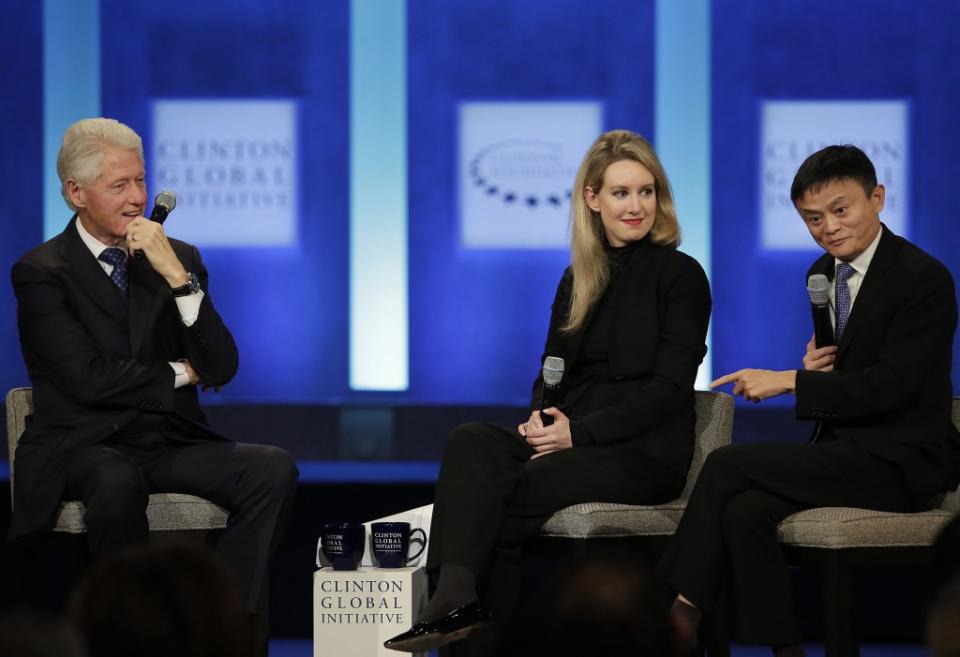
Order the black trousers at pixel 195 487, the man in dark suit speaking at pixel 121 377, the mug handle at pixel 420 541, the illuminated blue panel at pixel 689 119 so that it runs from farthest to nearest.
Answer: the illuminated blue panel at pixel 689 119 → the mug handle at pixel 420 541 → the man in dark suit speaking at pixel 121 377 → the black trousers at pixel 195 487

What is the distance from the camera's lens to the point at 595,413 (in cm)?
344

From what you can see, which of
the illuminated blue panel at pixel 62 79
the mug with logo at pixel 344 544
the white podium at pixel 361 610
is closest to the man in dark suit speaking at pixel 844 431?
the white podium at pixel 361 610

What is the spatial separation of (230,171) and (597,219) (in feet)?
7.90

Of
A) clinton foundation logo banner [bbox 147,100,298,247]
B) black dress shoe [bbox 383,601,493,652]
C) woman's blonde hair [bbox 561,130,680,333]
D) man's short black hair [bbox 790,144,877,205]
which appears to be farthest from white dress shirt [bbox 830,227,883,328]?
clinton foundation logo banner [bbox 147,100,298,247]

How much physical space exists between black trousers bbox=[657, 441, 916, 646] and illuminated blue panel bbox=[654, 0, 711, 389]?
2332mm

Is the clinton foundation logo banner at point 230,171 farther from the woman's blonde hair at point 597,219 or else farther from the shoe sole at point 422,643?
the shoe sole at point 422,643

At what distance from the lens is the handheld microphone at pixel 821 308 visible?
11.0ft

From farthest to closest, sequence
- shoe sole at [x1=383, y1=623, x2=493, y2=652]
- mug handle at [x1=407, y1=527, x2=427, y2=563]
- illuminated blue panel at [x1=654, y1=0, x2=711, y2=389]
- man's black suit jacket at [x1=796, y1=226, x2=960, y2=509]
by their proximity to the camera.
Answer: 1. illuminated blue panel at [x1=654, y1=0, x2=711, y2=389]
2. mug handle at [x1=407, y1=527, x2=427, y2=563]
3. man's black suit jacket at [x1=796, y1=226, x2=960, y2=509]
4. shoe sole at [x1=383, y1=623, x2=493, y2=652]

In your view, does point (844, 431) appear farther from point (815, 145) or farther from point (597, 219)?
point (815, 145)

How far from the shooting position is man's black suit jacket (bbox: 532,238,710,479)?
11.2ft

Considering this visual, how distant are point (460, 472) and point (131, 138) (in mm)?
1365

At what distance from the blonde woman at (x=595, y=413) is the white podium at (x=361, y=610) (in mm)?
152

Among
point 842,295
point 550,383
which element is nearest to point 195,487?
point 550,383

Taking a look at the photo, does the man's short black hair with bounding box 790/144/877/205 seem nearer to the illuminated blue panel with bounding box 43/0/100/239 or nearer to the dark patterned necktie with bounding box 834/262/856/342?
the dark patterned necktie with bounding box 834/262/856/342
